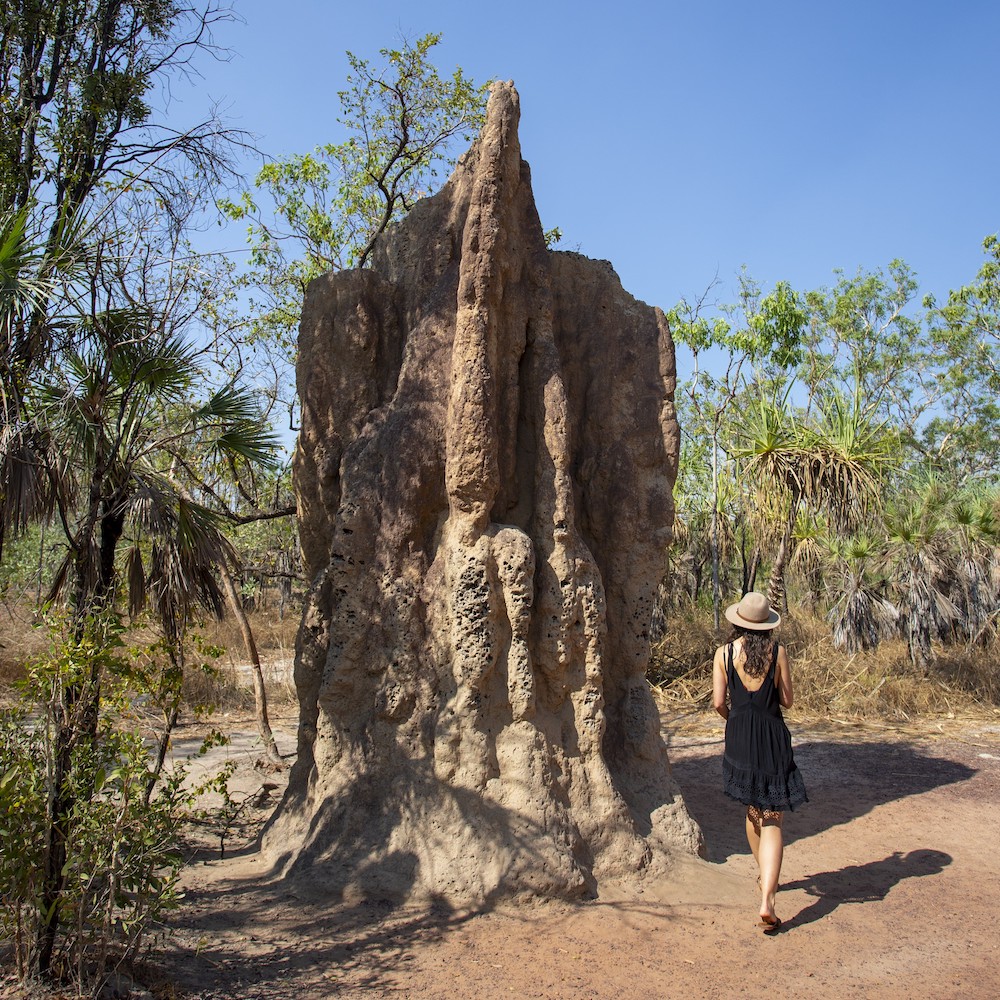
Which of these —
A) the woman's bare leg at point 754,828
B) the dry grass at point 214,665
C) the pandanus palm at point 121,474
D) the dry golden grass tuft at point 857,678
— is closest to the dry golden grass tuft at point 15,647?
the dry grass at point 214,665

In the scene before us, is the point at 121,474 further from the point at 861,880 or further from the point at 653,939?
the point at 861,880

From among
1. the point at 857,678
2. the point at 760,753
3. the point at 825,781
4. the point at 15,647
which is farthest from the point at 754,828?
the point at 15,647

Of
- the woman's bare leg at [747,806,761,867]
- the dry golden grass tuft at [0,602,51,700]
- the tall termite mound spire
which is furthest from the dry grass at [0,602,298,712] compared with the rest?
the woman's bare leg at [747,806,761,867]

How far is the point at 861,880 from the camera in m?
5.30

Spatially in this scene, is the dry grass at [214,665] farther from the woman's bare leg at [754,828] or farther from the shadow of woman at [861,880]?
the shadow of woman at [861,880]

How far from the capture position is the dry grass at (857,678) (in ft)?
36.2

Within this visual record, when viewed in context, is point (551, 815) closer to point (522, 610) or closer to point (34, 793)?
point (522, 610)

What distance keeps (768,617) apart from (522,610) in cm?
129

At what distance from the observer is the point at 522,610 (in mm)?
4785

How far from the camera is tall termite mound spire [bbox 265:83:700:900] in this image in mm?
4684

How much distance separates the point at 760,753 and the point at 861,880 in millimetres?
1415

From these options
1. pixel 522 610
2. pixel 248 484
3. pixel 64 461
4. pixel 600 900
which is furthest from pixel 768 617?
pixel 248 484

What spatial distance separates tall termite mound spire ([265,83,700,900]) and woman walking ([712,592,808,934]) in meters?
0.68

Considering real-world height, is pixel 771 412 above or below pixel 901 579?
above
